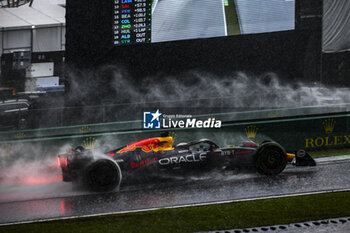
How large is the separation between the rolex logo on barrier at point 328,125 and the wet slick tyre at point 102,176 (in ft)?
12.7

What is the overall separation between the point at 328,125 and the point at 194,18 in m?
3.05

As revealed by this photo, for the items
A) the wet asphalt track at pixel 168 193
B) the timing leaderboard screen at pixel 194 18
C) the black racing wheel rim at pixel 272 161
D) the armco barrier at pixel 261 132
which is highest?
the timing leaderboard screen at pixel 194 18

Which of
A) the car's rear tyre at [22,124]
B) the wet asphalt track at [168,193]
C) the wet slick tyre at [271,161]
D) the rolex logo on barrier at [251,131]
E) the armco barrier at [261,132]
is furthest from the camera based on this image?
the car's rear tyre at [22,124]

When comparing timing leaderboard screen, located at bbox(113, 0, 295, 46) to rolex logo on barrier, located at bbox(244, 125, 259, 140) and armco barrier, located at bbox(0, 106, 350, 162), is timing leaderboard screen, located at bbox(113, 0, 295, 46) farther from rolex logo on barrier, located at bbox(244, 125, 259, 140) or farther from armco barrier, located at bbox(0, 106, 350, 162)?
rolex logo on barrier, located at bbox(244, 125, 259, 140)

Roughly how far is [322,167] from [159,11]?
3.88 m

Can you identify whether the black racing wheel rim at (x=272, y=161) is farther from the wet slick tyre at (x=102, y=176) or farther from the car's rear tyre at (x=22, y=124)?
the car's rear tyre at (x=22, y=124)

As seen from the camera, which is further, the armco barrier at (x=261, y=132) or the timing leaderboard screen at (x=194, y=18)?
the armco barrier at (x=261, y=132)

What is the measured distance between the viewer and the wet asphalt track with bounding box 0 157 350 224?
4.41m

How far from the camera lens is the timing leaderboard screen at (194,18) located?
6557 millimetres

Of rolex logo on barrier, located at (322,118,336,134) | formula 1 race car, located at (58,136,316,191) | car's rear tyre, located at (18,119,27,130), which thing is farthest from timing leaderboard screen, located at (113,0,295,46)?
car's rear tyre, located at (18,119,27,130)

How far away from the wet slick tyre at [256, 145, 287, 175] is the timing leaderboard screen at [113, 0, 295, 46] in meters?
2.20

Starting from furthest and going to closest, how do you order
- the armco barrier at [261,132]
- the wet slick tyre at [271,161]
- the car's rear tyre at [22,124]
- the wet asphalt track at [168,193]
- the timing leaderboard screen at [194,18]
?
1. the car's rear tyre at [22,124]
2. the armco barrier at [261,132]
3. the timing leaderboard screen at [194,18]
4. the wet slick tyre at [271,161]
5. the wet asphalt track at [168,193]

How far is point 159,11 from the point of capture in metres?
7.12

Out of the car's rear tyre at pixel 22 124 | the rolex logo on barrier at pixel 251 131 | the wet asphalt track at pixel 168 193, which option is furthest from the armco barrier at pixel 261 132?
the wet asphalt track at pixel 168 193
